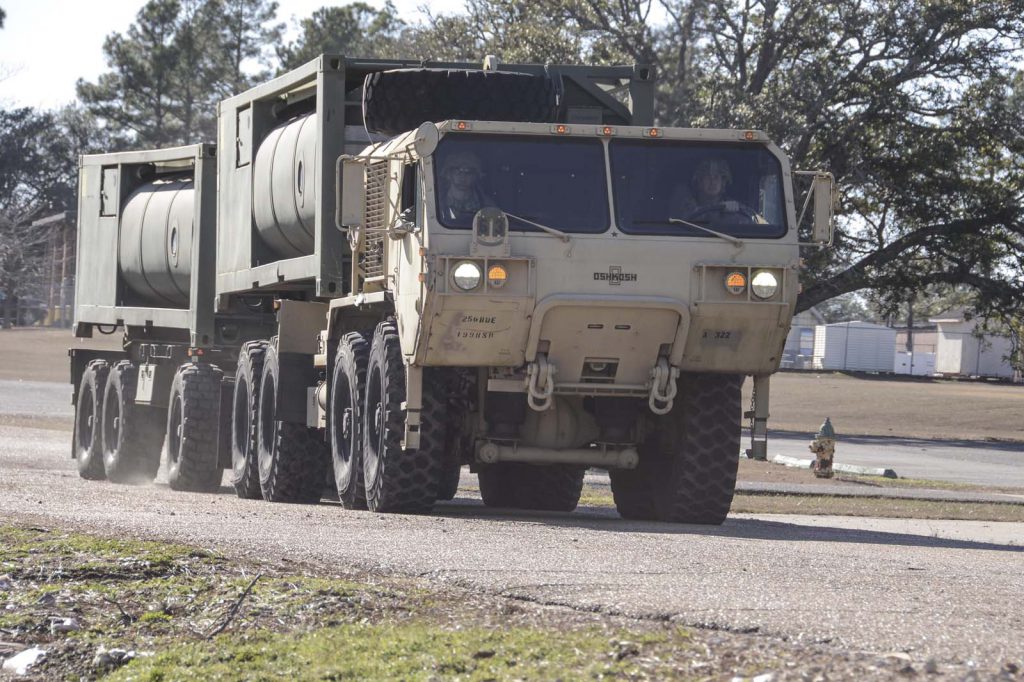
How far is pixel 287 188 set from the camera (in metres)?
15.7

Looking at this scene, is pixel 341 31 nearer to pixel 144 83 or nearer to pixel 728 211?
pixel 144 83

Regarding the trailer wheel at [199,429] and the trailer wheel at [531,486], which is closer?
the trailer wheel at [531,486]

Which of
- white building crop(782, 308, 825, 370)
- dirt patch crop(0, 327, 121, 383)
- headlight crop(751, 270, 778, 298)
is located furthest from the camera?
white building crop(782, 308, 825, 370)

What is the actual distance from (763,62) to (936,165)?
5.14 m

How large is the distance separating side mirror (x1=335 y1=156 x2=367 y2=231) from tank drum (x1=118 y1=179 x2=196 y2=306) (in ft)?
22.8

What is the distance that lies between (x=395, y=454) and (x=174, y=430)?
7.26 meters

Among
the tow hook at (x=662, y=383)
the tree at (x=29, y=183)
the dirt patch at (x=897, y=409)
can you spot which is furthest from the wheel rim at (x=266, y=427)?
the tree at (x=29, y=183)

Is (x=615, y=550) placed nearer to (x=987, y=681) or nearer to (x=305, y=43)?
(x=987, y=681)

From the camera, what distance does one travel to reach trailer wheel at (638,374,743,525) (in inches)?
523

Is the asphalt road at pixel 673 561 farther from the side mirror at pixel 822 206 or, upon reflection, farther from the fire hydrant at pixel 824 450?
the fire hydrant at pixel 824 450

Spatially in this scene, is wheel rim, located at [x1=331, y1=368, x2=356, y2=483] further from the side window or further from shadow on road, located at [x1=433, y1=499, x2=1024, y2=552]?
the side window

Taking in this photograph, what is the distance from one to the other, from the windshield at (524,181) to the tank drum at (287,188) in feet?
9.02

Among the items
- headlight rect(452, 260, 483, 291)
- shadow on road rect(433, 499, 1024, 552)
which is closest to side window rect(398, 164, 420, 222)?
headlight rect(452, 260, 483, 291)

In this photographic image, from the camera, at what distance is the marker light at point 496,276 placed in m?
12.0
